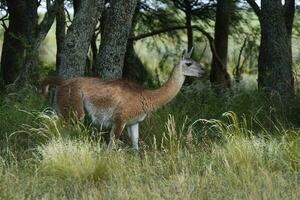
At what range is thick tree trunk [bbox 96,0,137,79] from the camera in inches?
439

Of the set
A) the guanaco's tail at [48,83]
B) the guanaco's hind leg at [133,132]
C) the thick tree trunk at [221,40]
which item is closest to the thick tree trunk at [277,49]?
the guanaco's hind leg at [133,132]

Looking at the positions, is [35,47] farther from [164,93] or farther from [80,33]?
[164,93]

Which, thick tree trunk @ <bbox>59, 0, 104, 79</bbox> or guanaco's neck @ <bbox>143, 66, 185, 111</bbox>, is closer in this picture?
guanaco's neck @ <bbox>143, 66, 185, 111</bbox>

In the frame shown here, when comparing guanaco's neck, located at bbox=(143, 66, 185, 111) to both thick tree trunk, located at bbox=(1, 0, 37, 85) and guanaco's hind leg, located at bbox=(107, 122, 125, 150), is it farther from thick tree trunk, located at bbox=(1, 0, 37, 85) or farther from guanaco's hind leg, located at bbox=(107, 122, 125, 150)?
thick tree trunk, located at bbox=(1, 0, 37, 85)

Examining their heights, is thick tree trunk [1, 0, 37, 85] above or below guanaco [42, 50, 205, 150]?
above

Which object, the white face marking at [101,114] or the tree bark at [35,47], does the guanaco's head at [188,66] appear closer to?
the white face marking at [101,114]

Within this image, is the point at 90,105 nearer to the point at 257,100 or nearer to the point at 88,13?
the point at 88,13

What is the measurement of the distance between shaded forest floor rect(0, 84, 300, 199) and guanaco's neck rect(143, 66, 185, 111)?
0.40 m

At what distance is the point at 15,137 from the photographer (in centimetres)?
1017

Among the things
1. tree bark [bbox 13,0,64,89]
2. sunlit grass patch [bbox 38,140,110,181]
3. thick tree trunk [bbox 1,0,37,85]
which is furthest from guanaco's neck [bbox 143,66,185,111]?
thick tree trunk [bbox 1,0,37,85]

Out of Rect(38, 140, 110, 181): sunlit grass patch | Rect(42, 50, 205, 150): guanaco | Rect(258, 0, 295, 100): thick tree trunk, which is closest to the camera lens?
Rect(38, 140, 110, 181): sunlit grass patch

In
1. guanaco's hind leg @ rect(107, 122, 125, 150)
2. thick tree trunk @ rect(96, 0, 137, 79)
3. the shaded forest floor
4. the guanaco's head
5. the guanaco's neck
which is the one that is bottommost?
the shaded forest floor

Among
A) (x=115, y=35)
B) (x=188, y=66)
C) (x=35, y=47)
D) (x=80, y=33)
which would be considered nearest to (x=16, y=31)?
(x=35, y=47)

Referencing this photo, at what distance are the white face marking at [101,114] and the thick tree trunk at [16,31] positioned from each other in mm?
5515
